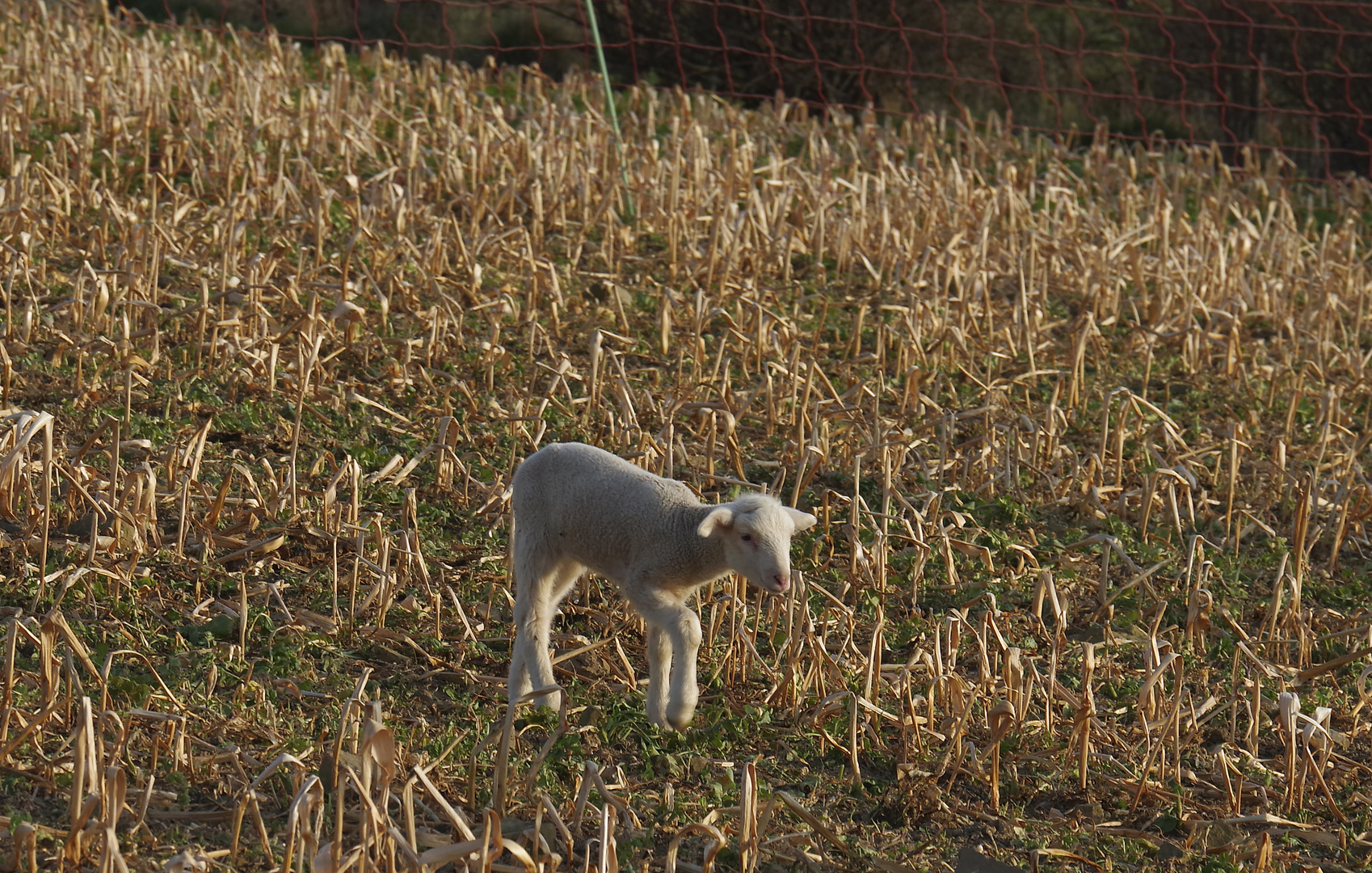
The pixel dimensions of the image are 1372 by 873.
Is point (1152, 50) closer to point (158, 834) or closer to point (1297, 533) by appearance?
point (1297, 533)

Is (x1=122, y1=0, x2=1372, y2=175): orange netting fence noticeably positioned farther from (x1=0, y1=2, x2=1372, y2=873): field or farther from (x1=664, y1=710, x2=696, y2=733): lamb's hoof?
(x1=664, y1=710, x2=696, y2=733): lamb's hoof

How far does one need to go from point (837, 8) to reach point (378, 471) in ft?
31.4

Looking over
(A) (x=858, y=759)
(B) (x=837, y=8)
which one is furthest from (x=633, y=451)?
(B) (x=837, y=8)

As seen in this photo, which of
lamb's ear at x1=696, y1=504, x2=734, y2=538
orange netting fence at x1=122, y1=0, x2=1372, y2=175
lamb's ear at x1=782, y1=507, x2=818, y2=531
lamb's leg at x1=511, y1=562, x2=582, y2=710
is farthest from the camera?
orange netting fence at x1=122, y1=0, x2=1372, y2=175

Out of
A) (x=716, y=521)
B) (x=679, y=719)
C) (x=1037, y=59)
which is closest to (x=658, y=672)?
(x=679, y=719)

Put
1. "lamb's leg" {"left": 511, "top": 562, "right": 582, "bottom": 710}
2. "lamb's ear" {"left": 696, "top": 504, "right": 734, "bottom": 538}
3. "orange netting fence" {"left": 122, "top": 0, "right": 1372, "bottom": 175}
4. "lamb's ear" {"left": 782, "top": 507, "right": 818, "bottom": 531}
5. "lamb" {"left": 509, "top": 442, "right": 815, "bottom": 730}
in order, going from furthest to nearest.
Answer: "orange netting fence" {"left": 122, "top": 0, "right": 1372, "bottom": 175} → "lamb's leg" {"left": 511, "top": 562, "right": 582, "bottom": 710} → "lamb's ear" {"left": 782, "top": 507, "right": 818, "bottom": 531} → "lamb" {"left": 509, "top": 442, "right": 815, "bottom": 730} → "lamb's ear" {"left": 696, "top": 504, "right": 734, "bottom": 538}

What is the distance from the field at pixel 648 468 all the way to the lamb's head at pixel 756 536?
593mm

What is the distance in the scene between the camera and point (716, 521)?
13.6ft

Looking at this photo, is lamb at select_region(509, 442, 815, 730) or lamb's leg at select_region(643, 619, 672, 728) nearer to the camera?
lamb at select_region(509, 442, 815, 730)

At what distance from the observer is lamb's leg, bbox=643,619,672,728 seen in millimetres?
4363

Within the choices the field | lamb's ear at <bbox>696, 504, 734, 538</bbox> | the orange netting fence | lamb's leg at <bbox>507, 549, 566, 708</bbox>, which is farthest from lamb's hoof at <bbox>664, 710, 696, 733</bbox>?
the orange netting fence

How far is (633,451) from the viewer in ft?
19.8

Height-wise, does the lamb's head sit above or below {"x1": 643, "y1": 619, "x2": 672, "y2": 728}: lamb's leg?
above

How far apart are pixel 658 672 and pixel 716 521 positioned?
21.7 inches
